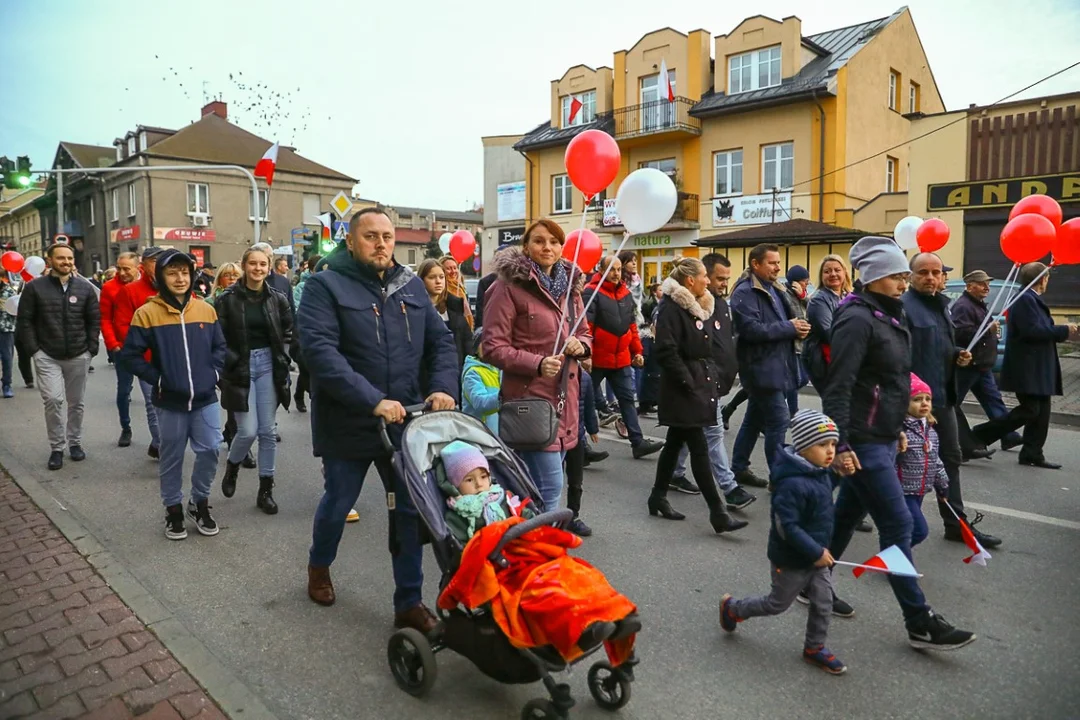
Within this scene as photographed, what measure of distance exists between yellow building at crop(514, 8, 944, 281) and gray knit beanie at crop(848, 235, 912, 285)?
819 inches

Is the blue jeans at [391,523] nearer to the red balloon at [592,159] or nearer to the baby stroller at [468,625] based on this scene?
the baby stroller at [468,625]

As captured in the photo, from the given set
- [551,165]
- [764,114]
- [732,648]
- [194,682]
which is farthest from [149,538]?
[551,165]

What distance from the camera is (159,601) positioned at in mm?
4145

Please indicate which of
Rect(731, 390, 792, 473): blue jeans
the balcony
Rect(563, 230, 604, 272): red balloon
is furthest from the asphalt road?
the balcony

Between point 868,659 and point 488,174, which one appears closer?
point 868,659

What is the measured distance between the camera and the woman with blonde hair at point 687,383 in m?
5.44

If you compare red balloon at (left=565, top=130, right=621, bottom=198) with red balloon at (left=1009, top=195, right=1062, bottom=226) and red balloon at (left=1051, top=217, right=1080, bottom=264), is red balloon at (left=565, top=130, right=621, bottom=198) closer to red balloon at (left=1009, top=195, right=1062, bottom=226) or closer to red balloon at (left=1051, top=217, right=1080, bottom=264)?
red balloon at (left=1051, top=217, right=1080, bottom=264)

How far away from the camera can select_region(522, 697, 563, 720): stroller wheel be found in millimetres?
2891

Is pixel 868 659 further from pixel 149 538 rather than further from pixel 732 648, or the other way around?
pixel 149 538

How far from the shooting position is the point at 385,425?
3.74m

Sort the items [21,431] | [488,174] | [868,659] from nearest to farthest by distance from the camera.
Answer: [868,659] < [21,431] < [488,174]

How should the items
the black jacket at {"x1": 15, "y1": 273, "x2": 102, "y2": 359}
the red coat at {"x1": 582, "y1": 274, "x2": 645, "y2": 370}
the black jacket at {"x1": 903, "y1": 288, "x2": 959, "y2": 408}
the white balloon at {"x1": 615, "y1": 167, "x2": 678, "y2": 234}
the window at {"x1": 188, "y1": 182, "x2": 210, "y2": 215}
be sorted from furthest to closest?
1. the window at {"x1": 188, "y1": 182, "x2": 210, "y2": 215}
2. the red coat at {"x1": 582, "y1": 274, "x2": 645, "y2": 370}
3. the black jacket at {"x1": 15, "y1": 273, "x2": 102, "y2": 359}
4. the white balloon at {"x1": 615, "y1": 167, "x2": 678, "y2": 234}
5. the black jacket at {"x1": 903, "y1": 288, "x2": 959, "y2": 408}

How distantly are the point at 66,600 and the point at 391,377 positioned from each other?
207cm

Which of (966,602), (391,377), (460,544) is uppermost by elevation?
(391,377)
